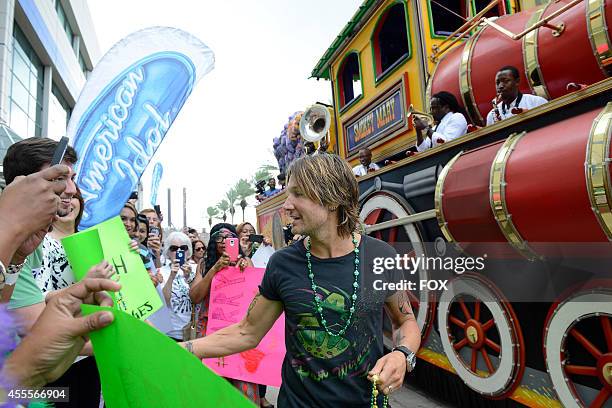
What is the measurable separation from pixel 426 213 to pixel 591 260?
1237mm

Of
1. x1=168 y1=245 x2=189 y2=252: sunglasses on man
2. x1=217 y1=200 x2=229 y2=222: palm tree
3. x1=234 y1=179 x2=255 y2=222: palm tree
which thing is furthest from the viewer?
x1=217 y1=200 x2=229 y2=222: palm tree

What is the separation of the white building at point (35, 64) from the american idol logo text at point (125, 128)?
21.3 ft

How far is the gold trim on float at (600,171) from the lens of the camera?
178cm

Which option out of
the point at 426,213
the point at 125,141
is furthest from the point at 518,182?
the point at 125,141

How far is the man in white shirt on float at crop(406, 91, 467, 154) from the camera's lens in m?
3.34

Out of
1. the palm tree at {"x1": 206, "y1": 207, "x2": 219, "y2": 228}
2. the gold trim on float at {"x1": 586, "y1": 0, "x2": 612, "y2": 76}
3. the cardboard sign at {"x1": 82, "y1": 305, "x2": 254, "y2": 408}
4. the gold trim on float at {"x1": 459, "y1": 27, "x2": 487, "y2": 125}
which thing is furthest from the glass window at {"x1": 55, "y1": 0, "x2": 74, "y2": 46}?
the palm tree at {"x1": 206, "y1": 207, "x2": 219, "y2": 228}

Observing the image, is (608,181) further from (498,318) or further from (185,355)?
(185,355)

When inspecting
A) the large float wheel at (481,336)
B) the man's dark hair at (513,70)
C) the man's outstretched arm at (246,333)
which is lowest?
the large float wheel at (481,336)

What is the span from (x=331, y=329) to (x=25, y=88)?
18.6 m

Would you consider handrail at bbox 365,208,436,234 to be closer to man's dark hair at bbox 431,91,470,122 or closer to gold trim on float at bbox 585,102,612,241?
man's dark hair at bbox 431,91,470,122

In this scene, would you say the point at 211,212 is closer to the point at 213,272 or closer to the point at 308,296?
the point at 213,272

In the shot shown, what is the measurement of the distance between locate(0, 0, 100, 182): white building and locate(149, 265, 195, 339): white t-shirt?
7277mm

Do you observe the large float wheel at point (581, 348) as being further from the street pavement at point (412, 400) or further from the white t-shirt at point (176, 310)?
the white t-shirt at point (176, 310)

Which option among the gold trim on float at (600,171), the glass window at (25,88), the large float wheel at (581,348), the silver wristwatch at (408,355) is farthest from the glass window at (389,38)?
the glass window at (25,88)
